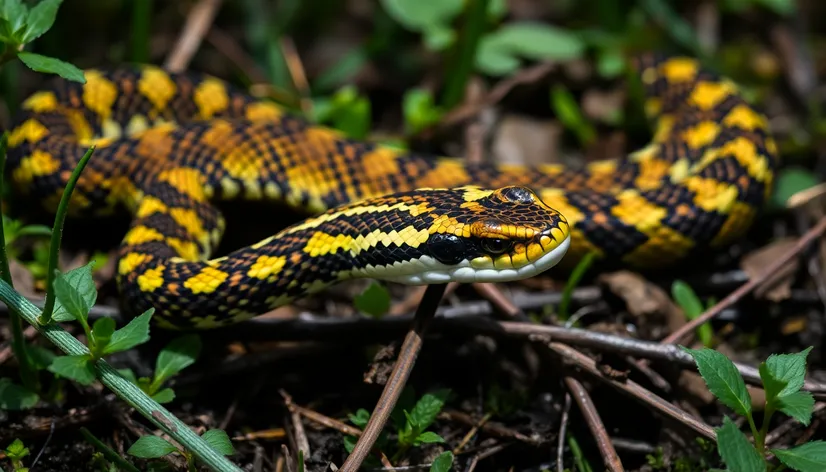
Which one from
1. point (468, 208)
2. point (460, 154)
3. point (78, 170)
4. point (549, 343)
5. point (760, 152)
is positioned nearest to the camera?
point (78, 170)

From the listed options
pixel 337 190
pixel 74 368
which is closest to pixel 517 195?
pixel 337 190

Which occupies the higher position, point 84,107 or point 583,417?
point 84,107

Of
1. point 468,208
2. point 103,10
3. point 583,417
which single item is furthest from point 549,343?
point 103,10

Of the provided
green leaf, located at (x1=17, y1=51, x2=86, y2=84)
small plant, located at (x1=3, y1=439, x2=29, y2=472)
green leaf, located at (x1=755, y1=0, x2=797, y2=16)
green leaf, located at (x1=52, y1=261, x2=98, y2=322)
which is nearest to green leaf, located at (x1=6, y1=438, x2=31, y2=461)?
small plant, located at (x1=3, y1=439, x2=29, y2=472)

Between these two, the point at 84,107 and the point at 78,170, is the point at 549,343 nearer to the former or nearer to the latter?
the point at 78,170

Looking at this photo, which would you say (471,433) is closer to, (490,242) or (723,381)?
(490,242)

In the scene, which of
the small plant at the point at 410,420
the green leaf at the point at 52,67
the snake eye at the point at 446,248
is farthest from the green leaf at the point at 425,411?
the green leaf at the point at 52,67

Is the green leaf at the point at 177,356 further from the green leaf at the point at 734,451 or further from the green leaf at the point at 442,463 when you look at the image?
the green leaf at the point at 734,451
